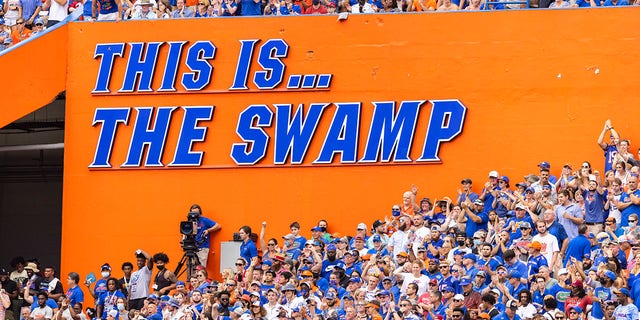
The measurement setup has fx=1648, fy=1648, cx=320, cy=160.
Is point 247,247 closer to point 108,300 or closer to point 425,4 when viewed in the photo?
point 108,300

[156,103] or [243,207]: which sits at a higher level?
[156,103]

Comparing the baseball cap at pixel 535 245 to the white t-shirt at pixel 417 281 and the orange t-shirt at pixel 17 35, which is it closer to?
the white t-shirt at pixel 417 281

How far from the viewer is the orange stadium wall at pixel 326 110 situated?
30.7 m

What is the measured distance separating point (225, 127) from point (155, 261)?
3484mm

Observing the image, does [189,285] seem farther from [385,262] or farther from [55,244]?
[55,244]

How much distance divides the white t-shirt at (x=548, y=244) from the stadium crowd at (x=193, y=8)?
21.9 feet

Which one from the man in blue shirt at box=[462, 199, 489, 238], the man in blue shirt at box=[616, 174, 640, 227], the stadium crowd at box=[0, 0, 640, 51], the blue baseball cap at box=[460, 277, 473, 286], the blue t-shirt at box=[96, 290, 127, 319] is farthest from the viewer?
the stadium crowd at box=[0, 0, 640, 51]

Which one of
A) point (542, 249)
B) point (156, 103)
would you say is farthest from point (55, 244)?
point (542, 249)

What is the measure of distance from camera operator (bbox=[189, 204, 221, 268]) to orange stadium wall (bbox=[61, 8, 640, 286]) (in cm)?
22

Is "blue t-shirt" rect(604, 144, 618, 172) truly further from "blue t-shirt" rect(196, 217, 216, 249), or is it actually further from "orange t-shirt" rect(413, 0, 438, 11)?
"blue t-shirt" rect(196, 217, 216, 249)

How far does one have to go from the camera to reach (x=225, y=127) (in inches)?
1257

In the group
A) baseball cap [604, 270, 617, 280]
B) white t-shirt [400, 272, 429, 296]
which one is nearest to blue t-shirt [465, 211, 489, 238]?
white t-shirt [400, 272, 429, 296]

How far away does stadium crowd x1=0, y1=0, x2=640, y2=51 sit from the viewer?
3148cm

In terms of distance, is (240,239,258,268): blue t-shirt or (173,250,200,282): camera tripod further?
(173,250,200,282): camera tripod
